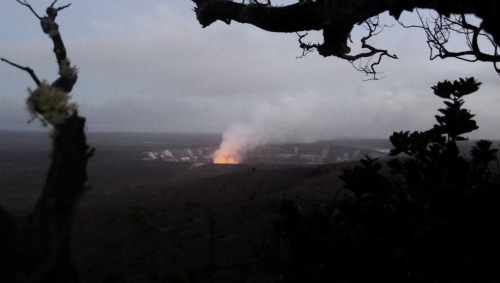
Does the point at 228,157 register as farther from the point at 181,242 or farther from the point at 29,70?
the point at 29,70

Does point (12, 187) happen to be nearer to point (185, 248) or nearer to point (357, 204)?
point (185, 248)

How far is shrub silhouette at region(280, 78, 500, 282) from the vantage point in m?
2.22

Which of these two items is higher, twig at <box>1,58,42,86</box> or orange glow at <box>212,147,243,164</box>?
twig at <box>1,58,42,86</box>

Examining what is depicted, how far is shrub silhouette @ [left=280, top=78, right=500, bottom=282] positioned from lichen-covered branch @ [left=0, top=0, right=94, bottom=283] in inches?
57.6

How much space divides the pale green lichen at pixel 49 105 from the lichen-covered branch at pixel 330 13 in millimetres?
3523

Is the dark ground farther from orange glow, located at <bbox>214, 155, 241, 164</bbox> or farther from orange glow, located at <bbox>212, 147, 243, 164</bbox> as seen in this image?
orange glow, located at <bbox>214, 155, 241, 164</bbox>

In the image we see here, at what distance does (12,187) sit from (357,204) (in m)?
31.3

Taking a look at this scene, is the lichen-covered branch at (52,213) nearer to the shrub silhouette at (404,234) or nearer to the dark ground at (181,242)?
the dark ground at (181,242)

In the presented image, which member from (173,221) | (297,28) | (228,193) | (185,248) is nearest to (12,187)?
(228,193)

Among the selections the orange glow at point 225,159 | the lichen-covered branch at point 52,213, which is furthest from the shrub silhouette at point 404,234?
the orange glow at point 225,159

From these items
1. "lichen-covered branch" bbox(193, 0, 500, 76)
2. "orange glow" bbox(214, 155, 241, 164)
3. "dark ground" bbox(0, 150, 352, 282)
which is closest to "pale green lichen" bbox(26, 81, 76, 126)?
"dark ground" bbox(0, 150, 352, 282)

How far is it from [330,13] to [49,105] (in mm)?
3807

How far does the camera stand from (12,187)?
93.0 ft

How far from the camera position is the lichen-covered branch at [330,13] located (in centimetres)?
369
